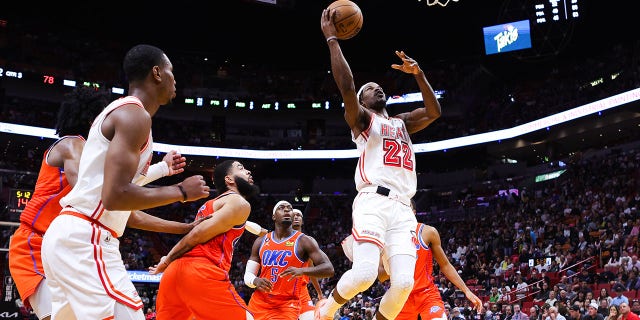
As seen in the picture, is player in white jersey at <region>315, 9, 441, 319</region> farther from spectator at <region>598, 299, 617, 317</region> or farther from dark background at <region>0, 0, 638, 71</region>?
dark background at <region>0, 0, 638, 71</region>

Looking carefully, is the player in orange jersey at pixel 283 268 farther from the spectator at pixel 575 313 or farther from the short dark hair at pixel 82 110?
the spectator at pixel 575 313

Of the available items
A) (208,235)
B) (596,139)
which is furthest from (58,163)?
(596,139)

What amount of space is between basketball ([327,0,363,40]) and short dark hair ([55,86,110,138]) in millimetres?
2528

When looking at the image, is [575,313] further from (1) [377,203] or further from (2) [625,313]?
(1) [377,203]

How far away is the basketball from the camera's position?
241 inches

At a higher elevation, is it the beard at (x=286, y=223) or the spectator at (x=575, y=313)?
the beard at (x=286, y=223)

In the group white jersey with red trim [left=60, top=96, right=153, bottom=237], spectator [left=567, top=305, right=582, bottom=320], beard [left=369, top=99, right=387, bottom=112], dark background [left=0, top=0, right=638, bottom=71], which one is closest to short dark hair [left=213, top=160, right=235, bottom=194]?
beard [left=369, top=99, right=387, bottom=112]

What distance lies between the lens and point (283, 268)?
7.50 meters

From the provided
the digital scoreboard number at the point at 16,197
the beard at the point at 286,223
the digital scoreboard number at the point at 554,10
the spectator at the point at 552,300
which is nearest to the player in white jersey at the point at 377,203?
the beard at the point at 286,223

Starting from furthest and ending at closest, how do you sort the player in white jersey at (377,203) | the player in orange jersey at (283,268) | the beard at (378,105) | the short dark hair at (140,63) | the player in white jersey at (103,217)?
1. the player in orange jersey at (283,268)
2. the beard at (378,105)
3. the player in white jersey at (377,203)
4. the short dark hair at (140,63)
5. the player in white jersey at (103,217)

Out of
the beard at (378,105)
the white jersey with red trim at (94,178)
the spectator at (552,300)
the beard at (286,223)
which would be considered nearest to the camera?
the white jersey with red trim at (94,178)

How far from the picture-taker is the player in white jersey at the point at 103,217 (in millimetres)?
3115

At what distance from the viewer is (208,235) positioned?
194 inches

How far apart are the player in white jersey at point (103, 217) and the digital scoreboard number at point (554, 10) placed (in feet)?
80.1
